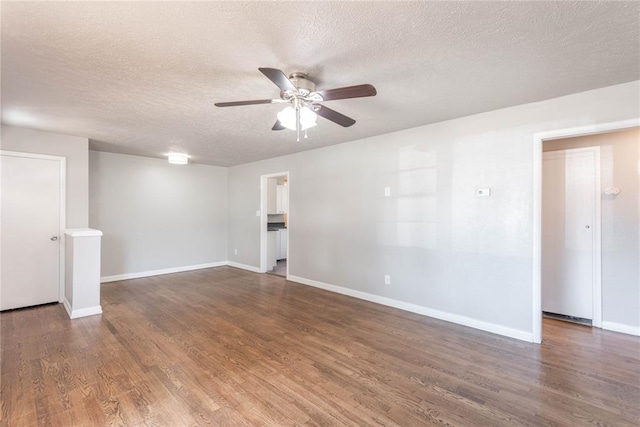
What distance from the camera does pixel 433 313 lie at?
366cm

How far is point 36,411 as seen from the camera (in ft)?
6.34

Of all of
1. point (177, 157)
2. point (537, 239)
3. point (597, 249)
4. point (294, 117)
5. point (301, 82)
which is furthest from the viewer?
point (177, 157)

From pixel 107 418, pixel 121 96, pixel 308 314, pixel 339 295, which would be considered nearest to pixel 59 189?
pixel 121 96

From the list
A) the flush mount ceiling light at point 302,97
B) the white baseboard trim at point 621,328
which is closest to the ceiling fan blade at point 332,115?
the flush mount ceiling light at point 302,97

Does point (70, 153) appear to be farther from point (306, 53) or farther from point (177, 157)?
point (306, 53)

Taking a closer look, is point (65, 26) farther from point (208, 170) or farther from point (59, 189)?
A: point (208, 170)

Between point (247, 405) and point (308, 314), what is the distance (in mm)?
1809

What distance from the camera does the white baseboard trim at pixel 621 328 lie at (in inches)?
122

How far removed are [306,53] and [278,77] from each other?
0.34 m

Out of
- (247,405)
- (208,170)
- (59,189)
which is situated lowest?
(247,405)

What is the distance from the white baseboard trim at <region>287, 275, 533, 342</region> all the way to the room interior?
2 centimetres

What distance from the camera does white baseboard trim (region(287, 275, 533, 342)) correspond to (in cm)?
306

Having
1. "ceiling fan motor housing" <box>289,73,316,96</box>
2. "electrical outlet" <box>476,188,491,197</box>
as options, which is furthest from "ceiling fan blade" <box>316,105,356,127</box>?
"electrical outlet" <box>476,188,491,197</box>

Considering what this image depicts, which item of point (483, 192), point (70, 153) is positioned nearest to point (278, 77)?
point (483, 192)
